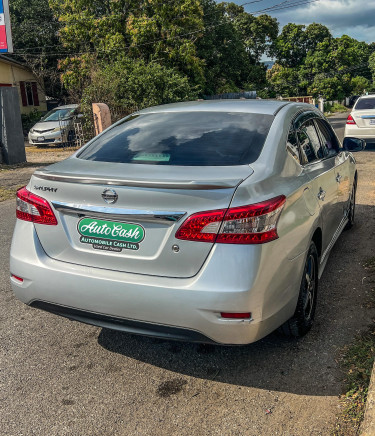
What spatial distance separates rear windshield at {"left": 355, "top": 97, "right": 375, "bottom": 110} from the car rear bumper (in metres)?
12.4

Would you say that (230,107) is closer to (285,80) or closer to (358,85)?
(285,80)

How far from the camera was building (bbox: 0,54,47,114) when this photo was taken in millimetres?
28828

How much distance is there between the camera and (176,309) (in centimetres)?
260

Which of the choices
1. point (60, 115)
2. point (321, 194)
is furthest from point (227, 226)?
point (60, 115)

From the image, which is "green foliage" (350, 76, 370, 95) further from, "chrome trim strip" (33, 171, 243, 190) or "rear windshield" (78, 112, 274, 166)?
"chrome trim strip" (33, 171, 243, 190)

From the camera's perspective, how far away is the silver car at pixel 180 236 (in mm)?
2555

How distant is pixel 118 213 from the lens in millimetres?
2678

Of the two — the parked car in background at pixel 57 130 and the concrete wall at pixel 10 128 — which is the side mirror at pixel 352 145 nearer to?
the concrete wall at pixel 10 128

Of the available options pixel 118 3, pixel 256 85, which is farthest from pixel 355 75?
pixel 118 3

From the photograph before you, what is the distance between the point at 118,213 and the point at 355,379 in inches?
67.7

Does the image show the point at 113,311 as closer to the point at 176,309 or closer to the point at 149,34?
the point at 176,309

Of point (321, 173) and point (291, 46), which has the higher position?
point (321, 173)

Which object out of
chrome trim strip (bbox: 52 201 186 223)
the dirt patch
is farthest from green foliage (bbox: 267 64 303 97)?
chrome trim strip (bbox: 52 201 186 223)

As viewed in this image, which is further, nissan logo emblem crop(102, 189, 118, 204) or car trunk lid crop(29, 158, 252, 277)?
nissan logo emblem crop(102, 189, 118, 204)
